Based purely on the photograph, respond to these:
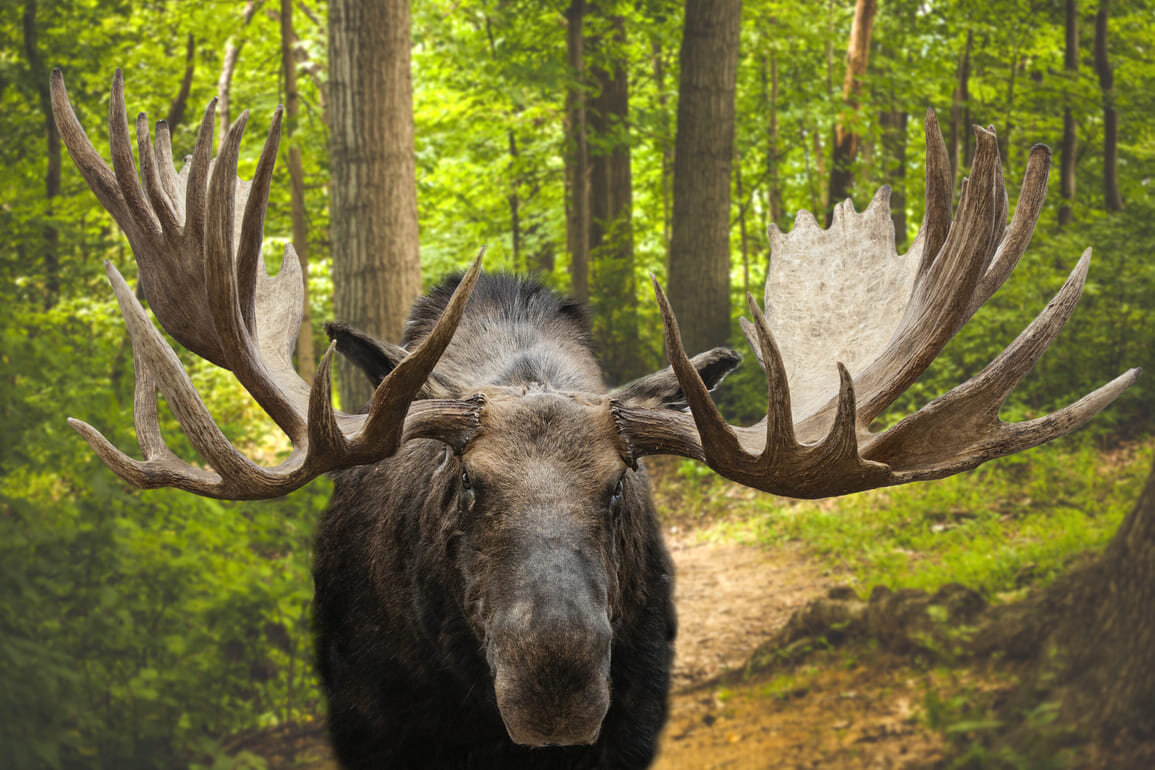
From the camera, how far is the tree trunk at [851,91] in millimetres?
10734

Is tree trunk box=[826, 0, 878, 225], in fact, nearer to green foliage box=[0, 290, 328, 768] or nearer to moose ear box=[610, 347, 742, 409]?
green foliage box=[0, 290, 328, 768]

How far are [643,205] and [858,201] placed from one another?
5.26 metres

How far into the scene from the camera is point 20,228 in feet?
23.5

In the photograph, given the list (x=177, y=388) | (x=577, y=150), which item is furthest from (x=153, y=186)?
(x=577, y=150)

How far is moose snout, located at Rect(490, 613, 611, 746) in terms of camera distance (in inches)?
75.5

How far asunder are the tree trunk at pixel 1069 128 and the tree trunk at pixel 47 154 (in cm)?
980

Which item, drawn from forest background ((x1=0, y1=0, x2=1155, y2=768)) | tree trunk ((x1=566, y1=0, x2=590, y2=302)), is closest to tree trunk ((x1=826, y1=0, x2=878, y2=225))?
forest background ((x1=0, y1=0, x2=1155, y2=768))

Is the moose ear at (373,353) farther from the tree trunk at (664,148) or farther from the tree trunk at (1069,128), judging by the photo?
the tree trunk at (664,148)

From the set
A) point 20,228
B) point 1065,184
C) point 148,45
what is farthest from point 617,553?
point 1065,184

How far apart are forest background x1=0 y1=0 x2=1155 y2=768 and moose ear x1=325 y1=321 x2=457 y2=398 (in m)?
2.48

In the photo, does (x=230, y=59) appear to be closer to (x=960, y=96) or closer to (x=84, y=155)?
(x=84, y=155)

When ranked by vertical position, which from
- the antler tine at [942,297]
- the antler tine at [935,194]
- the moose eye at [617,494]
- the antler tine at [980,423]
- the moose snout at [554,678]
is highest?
the antler tine at [935,194]

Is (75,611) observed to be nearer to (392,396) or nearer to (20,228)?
(392,396)

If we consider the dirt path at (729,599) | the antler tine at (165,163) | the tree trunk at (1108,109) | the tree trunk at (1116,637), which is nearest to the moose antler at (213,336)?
the antler tine at (165,163)
